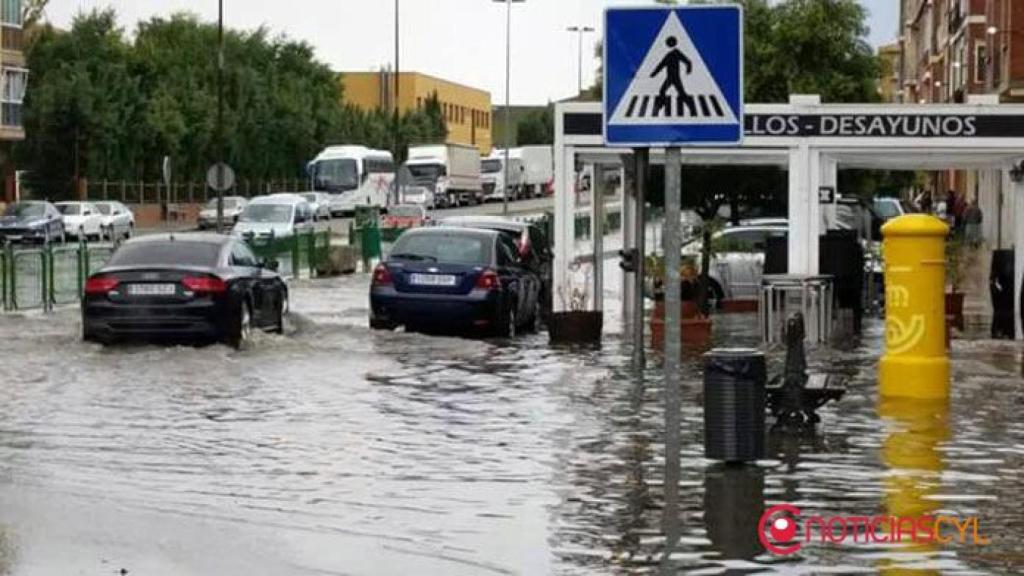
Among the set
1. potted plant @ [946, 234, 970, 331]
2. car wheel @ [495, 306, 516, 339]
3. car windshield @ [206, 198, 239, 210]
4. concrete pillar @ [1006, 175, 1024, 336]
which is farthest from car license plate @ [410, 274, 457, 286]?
car windshield @ [206, 198, 239, 210]

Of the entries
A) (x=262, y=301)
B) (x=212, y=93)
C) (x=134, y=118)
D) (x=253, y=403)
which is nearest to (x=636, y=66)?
(x=253, y=403)

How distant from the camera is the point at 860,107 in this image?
2923cm

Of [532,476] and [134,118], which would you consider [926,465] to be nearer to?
[532,476]

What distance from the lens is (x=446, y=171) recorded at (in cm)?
10681

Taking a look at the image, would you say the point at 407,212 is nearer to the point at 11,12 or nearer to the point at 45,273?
the point at 11,12

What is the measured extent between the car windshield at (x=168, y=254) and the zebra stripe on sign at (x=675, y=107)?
15.7 metres

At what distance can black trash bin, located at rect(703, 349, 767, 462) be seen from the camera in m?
14.5

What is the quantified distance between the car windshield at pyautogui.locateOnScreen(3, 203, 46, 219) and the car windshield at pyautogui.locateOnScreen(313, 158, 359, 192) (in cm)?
2951

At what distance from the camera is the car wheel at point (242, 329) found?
2544 cm

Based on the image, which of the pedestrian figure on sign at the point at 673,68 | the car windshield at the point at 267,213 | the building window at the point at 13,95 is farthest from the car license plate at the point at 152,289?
the building window at the point at 13,95

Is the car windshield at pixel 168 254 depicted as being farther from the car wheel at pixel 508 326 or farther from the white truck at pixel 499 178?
the white truck at pixel 499 178

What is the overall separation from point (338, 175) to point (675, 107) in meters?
88.8

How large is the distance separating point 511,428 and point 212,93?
298 ft

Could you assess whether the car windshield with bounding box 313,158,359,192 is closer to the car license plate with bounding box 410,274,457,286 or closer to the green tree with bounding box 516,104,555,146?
the car license plate with bounding box 410,274,457,286
